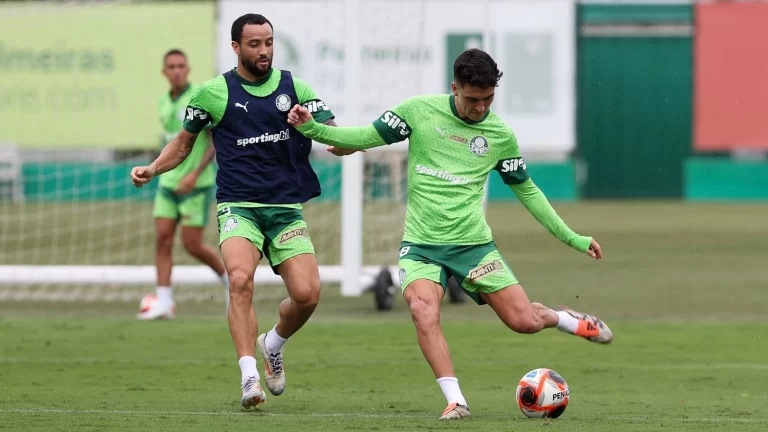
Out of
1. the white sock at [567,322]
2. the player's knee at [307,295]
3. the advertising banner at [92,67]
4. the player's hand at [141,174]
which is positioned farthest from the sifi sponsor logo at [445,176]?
the advertising banner at [92,67]

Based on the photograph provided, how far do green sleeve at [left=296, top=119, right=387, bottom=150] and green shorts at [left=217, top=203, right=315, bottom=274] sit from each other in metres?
0.54

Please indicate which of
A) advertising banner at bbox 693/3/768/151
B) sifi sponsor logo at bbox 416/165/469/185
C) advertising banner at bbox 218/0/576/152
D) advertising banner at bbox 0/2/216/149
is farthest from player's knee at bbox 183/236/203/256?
advertising banner at bbox 693/3/768/151

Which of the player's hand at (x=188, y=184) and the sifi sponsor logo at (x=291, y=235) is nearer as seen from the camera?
the sifi sponsor logo at (x=291, y=235)

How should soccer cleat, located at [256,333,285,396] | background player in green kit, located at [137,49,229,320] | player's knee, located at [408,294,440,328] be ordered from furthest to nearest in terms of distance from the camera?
1. background player in green kit, located at [137,49,229,320]
2. soccer cleat, located at [256,333,285,396]
3. player's knee, located at [408,294,440,328]

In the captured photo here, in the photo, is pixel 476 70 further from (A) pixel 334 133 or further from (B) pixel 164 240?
(B) pixel 164 240

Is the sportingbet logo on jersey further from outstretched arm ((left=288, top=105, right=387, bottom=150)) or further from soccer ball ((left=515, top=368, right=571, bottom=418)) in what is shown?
soccer ball ((left=515, top=368, right=571, bottom=418))

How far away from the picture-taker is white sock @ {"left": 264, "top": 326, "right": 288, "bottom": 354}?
7.98 meters

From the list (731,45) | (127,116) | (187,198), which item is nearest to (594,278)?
(187,198)

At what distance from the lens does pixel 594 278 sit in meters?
16.0

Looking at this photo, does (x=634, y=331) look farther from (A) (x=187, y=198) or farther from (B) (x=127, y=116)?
(B) (x=127, y=116)

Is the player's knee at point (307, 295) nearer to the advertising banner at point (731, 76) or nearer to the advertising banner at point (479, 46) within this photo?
the advertising banner at point (479, 46)

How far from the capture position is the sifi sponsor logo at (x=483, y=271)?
24.4 feet

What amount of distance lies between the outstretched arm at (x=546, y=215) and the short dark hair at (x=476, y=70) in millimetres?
793

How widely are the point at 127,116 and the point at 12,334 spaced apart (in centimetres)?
1203
